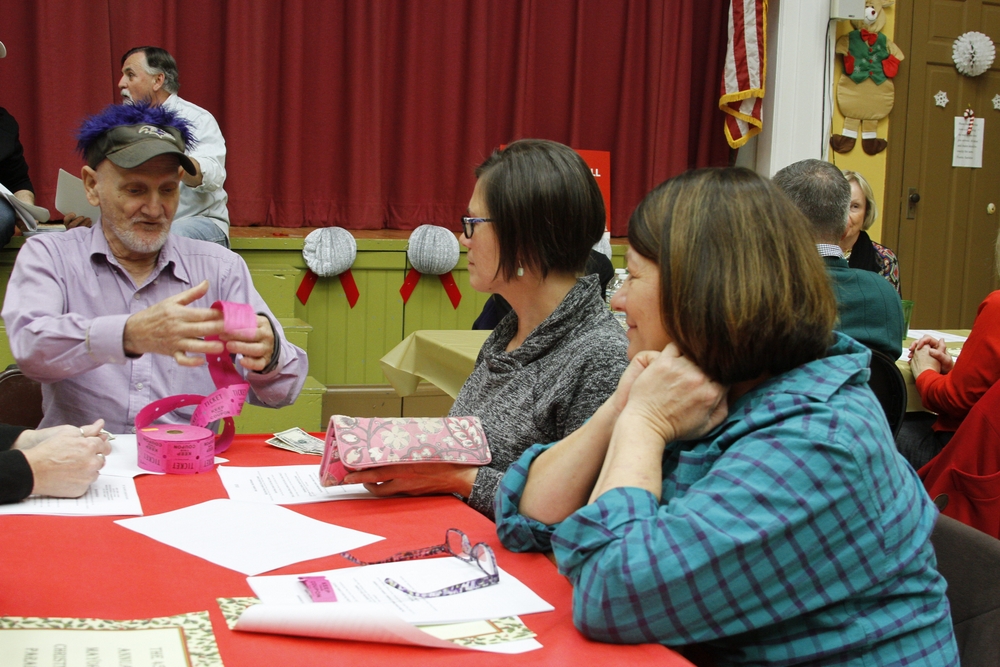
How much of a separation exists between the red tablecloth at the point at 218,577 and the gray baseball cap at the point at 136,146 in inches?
37.0

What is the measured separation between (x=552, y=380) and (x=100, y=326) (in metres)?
0.94

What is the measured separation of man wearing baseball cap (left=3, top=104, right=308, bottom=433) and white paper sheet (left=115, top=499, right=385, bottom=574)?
50 centimetres

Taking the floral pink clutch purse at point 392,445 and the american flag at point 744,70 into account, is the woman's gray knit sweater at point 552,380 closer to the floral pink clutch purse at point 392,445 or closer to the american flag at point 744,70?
the floral pink clutch purse at point 392,445

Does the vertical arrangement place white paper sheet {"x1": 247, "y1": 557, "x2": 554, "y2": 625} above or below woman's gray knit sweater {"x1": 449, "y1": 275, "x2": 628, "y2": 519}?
below

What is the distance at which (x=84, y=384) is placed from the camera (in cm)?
206

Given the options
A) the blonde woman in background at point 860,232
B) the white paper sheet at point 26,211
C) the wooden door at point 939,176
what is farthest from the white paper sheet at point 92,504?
the wooden door at point 939,176

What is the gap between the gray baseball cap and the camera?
2.13m

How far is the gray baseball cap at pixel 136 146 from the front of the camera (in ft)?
6.98

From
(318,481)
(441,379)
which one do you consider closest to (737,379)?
(318,481)

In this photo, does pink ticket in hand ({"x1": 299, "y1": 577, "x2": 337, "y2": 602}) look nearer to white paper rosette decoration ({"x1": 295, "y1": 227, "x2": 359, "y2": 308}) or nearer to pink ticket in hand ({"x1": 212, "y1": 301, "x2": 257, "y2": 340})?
pink ticket in hand ({"x1": 212, "y1": 301, "x2": 257, "y2": 340})

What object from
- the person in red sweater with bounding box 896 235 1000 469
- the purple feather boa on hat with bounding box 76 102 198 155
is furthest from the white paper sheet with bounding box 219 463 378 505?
the person in red sweater with bounding box 896 235 1000 469

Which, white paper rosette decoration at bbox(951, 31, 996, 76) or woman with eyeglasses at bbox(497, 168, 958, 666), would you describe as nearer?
woman with eyeglasses at bbox(497, 168, 958, 666)

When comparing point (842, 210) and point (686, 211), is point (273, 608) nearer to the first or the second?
point (686, 211)

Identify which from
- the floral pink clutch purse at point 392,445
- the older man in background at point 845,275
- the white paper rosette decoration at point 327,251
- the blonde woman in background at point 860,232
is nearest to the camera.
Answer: the floral pink clutch purse at point 392,445
